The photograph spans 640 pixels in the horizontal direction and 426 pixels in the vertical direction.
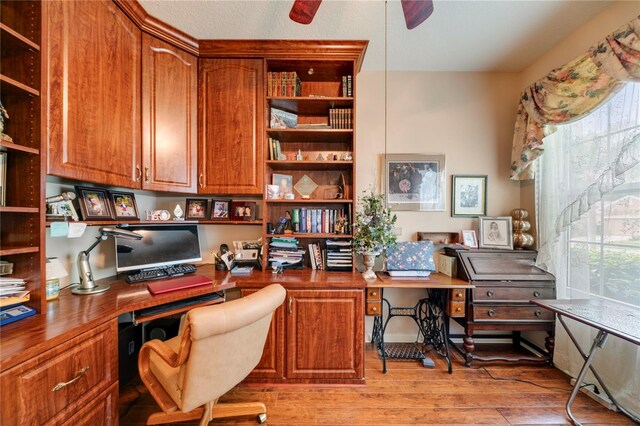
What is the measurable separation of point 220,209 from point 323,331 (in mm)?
1433

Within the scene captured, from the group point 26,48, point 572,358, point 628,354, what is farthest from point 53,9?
point 572,358

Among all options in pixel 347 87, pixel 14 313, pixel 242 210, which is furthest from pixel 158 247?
pixel 347 87

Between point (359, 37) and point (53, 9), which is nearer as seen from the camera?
point (53, 9)

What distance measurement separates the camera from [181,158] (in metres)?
1.92

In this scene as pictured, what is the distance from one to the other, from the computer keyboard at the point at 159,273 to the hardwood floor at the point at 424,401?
0.84 m

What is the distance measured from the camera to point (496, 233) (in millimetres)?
2348

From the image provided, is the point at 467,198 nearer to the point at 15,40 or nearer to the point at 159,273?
the point at 159,273

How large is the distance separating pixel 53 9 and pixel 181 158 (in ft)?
3.15

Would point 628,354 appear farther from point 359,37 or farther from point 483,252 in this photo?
point 359,37

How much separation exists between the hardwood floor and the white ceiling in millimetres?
2797

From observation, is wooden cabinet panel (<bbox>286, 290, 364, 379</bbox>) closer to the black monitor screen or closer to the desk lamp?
the black monitor screen

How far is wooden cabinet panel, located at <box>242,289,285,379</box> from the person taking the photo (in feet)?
5.90

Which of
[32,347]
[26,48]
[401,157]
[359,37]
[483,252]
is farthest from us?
[401,157]

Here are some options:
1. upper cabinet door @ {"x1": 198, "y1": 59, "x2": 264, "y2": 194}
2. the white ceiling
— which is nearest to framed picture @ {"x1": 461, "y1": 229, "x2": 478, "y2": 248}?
the white ceiling
